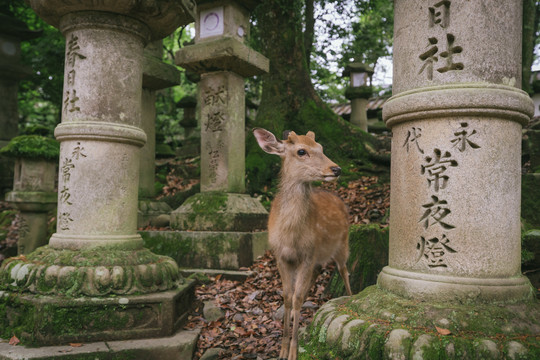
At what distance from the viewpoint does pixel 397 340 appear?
205 centimetres

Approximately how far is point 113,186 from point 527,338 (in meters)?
3.49

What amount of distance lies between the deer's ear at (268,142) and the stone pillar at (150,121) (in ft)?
14.5

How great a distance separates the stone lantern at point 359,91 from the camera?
14188mm

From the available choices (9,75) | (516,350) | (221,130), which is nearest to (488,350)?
(516,350)

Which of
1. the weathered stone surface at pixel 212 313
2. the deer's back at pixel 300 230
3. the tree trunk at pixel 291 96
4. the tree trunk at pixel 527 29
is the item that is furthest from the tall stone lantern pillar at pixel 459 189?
the tree trunk at pixel 527 29

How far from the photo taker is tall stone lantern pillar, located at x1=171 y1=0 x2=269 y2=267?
6426mm

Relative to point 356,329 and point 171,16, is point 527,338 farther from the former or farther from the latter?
point 171,16

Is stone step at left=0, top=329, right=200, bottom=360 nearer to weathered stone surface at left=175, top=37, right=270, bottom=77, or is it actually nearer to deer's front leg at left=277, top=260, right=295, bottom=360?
deer's front leg at left=277, top=260, right=295, bottom=360

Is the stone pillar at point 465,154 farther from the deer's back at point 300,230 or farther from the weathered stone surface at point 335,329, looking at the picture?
the deer's back at point 300,230

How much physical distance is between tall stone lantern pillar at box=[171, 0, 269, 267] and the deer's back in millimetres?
2814

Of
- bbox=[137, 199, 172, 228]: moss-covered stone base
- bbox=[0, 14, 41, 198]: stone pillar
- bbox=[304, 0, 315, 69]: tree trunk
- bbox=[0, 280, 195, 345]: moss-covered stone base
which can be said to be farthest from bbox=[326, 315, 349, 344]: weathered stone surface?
bbox=[304, 0, 315, 69]: tree trunk

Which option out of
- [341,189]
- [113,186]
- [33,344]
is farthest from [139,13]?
[341,189]

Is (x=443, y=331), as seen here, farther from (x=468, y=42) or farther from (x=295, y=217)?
(x=468, y=42)

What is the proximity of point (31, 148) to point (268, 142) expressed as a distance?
5558 mm
